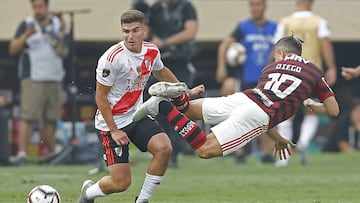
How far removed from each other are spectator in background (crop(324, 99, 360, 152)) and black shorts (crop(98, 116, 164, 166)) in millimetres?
12080

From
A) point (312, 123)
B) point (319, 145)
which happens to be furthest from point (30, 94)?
point (319, 145)

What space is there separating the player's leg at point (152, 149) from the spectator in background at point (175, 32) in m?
5.76

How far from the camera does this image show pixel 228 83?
19375mm

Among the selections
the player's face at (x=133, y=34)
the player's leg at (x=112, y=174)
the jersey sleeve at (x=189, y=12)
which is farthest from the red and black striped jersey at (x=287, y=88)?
the jersey sleeve at (x=189, y=12)

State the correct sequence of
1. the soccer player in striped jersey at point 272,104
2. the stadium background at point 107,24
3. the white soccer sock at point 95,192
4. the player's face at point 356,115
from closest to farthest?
the white soccer sock at point 95,192
the soccer player in striped jersey at point 272,104
the player's face at point 356,115
the stadium background at point 107,24

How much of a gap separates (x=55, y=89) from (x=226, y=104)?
7.16 metres

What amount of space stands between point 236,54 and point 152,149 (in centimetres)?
783

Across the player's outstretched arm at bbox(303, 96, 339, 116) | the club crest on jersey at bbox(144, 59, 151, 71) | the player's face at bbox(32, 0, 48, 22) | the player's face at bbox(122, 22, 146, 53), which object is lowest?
the player's face at bbox(32, 0, 48, 22)

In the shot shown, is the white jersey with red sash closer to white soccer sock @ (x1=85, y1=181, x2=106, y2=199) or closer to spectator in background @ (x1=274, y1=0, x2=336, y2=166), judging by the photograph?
white soccer sock @ (x1=85, y1=181, x2=106, y2=199)

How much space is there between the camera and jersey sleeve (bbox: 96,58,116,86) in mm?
10508

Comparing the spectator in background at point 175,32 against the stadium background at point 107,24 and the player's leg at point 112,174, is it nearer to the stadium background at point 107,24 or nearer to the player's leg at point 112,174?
the player's leg at point 112,174

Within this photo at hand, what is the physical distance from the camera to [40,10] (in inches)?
695

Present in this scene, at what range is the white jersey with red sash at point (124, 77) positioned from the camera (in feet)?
34.8

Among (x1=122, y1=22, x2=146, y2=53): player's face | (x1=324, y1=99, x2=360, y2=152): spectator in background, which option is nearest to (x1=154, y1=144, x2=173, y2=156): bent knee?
(x1=122, y1=22, x2=146, y2=53): player's face
